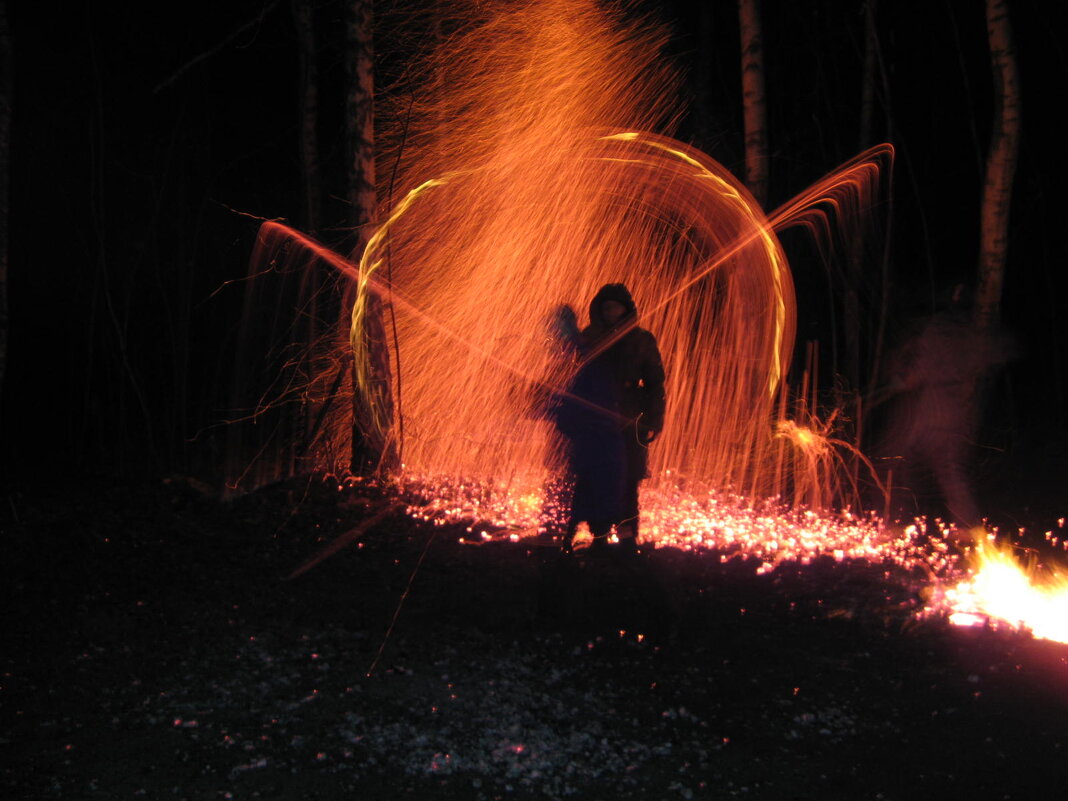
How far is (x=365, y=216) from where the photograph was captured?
1053 centimetres

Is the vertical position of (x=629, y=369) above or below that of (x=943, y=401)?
below

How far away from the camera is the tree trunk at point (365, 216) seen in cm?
1054

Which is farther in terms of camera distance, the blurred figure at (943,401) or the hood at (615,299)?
the blurred figure at (943,401)

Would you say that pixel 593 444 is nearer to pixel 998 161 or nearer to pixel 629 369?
pixel 629 369

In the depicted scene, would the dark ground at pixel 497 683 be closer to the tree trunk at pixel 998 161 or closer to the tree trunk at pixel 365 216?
the tree trunk at pixel 365 216

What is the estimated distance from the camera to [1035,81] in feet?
49.3

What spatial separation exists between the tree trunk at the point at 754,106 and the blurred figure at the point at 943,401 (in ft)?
10.8

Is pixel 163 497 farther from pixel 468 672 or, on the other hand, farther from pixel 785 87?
pixel 785 87

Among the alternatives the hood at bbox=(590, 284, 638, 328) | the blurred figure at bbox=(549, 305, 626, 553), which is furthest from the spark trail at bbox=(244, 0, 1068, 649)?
the blurred figure at bbox=(549, 305, 626, 553)

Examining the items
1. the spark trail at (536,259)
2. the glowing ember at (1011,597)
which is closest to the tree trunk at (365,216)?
the spark trail at (536,259)

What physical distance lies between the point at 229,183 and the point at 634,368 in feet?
38.3

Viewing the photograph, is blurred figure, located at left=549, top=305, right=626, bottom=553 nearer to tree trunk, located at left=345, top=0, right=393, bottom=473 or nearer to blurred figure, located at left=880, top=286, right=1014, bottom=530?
tree trunk, located at left=345, top=0, right=393, bottom=473

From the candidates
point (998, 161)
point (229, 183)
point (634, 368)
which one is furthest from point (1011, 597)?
point (229, 183)

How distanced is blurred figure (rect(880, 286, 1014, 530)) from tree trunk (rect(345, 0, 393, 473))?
6.65m
